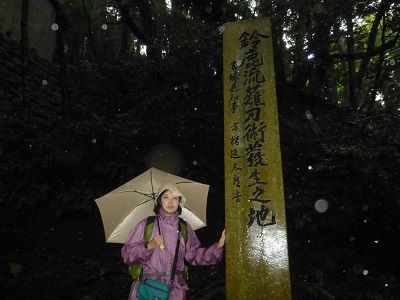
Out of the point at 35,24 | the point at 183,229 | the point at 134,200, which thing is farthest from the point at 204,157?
the point at 35,24

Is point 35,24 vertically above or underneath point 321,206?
above

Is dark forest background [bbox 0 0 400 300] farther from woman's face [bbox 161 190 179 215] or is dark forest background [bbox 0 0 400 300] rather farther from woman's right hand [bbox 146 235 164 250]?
woman's right hand [bbox 146 235 164 250]

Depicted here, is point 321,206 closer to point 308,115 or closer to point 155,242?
point 308,115

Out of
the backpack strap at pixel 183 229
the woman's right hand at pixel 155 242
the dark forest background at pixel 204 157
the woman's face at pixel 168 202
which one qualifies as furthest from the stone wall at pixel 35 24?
the woman's right hand at pixel 155 242

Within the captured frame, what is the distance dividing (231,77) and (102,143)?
5.12 meters

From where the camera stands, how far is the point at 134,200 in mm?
3285

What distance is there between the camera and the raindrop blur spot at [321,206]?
7457 mm

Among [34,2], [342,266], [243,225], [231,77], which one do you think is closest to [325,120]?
[342,266]

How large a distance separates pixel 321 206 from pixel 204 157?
2.90 m

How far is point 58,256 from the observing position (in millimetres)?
6855

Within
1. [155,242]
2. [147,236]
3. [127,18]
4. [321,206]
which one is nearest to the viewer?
[155,242]

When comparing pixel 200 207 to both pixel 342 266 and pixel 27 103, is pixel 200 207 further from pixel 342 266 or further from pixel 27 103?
pixel 27 103

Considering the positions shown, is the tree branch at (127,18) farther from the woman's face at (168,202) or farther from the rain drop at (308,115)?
the woman's face at (168,202)

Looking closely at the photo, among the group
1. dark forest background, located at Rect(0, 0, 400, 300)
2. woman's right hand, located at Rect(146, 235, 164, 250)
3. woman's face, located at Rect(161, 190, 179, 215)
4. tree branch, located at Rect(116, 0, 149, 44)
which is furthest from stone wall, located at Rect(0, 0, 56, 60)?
woman's right hand, located at Rect(146, 235, 164, 250)
